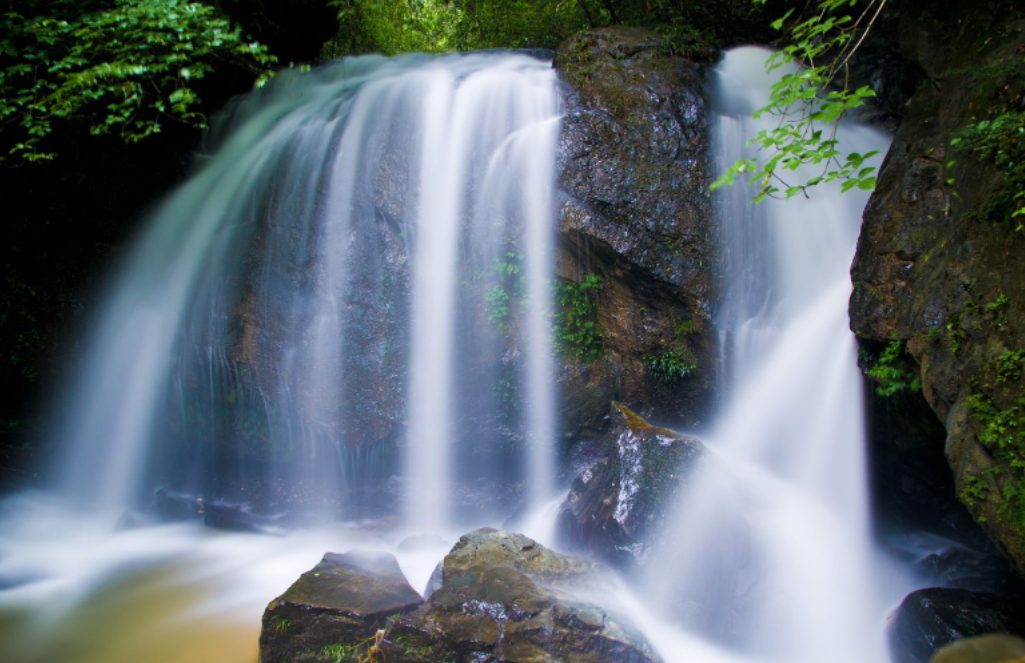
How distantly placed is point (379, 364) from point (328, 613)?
281 centimetres

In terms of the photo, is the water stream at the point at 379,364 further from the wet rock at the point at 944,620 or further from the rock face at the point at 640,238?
the wet rock at the point at 944,620

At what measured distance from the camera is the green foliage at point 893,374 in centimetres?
423

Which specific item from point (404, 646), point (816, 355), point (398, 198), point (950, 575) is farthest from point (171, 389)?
point (950, 575)

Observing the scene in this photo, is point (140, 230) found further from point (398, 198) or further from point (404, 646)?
point (404, 646)

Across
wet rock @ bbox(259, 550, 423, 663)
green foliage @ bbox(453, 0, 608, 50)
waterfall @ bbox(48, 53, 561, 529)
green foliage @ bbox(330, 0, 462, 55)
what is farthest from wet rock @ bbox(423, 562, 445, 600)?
green foliage @ bbox(330, 0, 462, 55)

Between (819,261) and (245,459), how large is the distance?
6542 mm

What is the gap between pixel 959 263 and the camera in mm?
3689

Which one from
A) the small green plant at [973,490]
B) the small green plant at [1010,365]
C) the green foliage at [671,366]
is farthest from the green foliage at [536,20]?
the small green plant at [973,490]

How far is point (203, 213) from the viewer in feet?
23.1

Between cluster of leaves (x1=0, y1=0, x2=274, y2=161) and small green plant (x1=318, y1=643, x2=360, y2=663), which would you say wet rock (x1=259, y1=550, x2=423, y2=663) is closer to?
small green plant (x1=318, y1=643, x2=360, y2=663)


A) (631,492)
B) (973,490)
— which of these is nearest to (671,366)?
(631,492)

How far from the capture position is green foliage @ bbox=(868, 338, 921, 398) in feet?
13.9

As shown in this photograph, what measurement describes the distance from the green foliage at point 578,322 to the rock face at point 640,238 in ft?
0.27

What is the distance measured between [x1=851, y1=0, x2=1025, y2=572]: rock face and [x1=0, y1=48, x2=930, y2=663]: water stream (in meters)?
0.80
